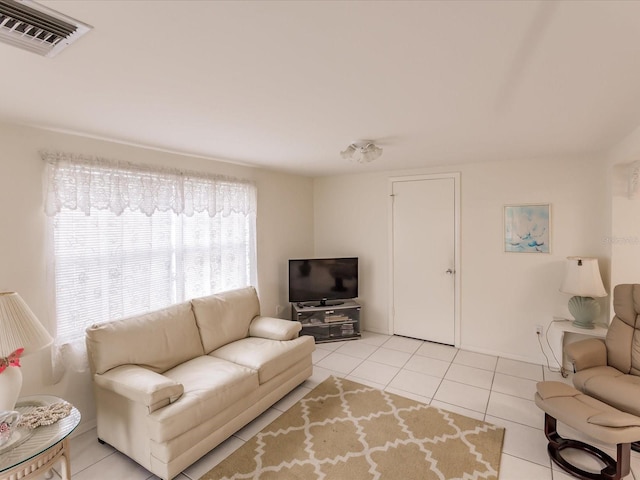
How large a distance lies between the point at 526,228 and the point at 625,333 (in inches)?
53.3

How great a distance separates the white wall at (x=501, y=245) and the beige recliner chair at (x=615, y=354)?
66 cm

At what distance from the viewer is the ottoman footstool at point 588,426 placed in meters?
1.84

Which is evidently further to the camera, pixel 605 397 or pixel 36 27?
pixel 605 397

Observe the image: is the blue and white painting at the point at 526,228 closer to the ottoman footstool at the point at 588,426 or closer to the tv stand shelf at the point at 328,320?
the ottoman footstool at the point at 588,426

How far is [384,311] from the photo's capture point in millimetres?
4598

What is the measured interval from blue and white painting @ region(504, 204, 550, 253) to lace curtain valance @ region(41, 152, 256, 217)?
303cm

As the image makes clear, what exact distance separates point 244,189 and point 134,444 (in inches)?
102

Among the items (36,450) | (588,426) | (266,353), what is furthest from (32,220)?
(588,426)

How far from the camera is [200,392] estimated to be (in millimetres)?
2178

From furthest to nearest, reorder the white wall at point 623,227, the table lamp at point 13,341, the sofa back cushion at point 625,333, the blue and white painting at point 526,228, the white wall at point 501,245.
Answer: the blue and white painting at point 526,228 < the white wall at point 501,245 < the white wall at point 623,227 < the sofa back cushion at point 625,333 < the table lamp at point 13,341

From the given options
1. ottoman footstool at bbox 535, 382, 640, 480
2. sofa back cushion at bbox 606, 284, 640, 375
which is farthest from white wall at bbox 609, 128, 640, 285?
ottoman footstool at bbox 535, 382, 640, 480

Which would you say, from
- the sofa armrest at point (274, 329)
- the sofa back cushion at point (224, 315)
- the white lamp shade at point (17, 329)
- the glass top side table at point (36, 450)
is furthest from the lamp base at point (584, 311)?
the white lamp shade at point (17, 329)

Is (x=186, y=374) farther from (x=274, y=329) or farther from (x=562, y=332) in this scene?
(x=562, y=332)

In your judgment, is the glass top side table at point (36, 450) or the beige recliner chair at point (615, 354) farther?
the beige recliner chair at point (615, 354)
